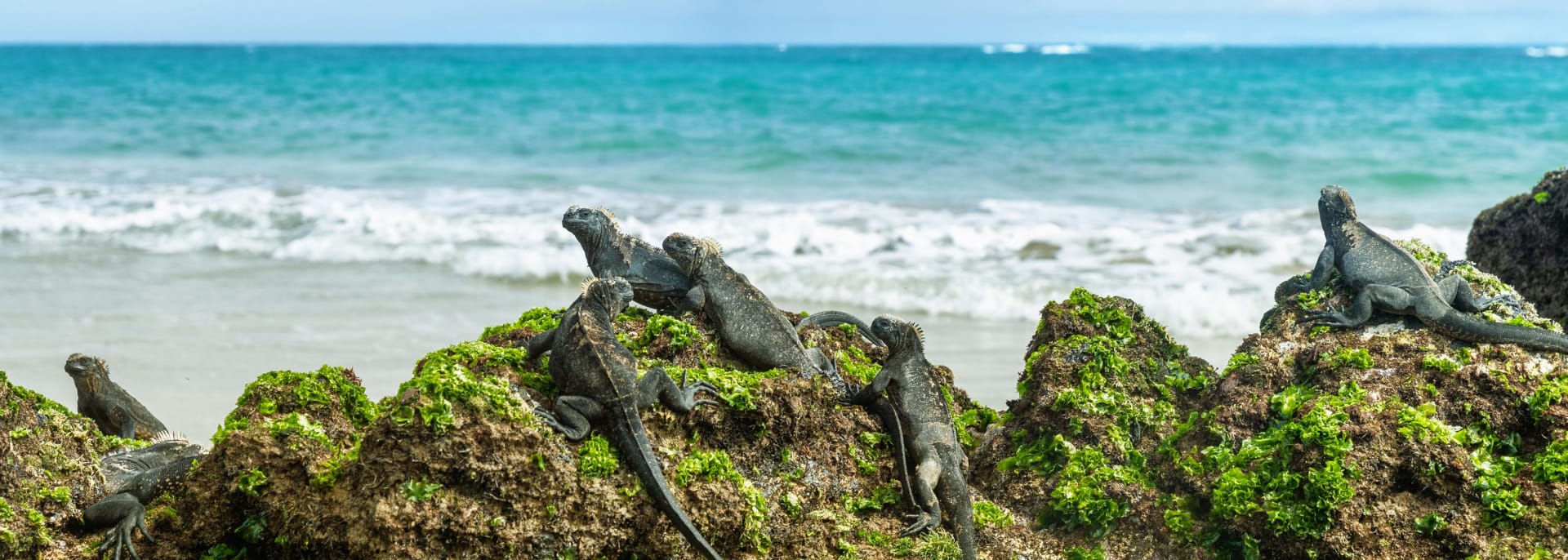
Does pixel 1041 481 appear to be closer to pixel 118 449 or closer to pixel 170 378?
pixel 118 449

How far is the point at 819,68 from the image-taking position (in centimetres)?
7006

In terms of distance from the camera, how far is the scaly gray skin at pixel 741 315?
507cm

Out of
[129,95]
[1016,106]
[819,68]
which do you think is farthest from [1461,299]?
[819,68]

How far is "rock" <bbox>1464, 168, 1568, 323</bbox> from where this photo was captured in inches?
295

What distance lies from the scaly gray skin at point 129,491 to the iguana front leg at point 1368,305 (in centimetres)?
483

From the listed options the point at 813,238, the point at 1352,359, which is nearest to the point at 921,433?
the point at 1352,359

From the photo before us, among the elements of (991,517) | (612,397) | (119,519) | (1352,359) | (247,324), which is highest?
(612,397)

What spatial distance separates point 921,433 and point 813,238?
10.4m

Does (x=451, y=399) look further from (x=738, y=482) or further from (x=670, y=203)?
(x=670, y=203)

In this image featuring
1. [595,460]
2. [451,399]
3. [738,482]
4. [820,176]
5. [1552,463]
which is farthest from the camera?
[820,176]

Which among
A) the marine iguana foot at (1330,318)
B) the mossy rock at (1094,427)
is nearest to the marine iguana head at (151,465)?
the mossy rock at (1094,427)

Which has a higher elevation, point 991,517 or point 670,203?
point 991,517

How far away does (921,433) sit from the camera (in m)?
4.96

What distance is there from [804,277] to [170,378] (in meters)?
6.44
